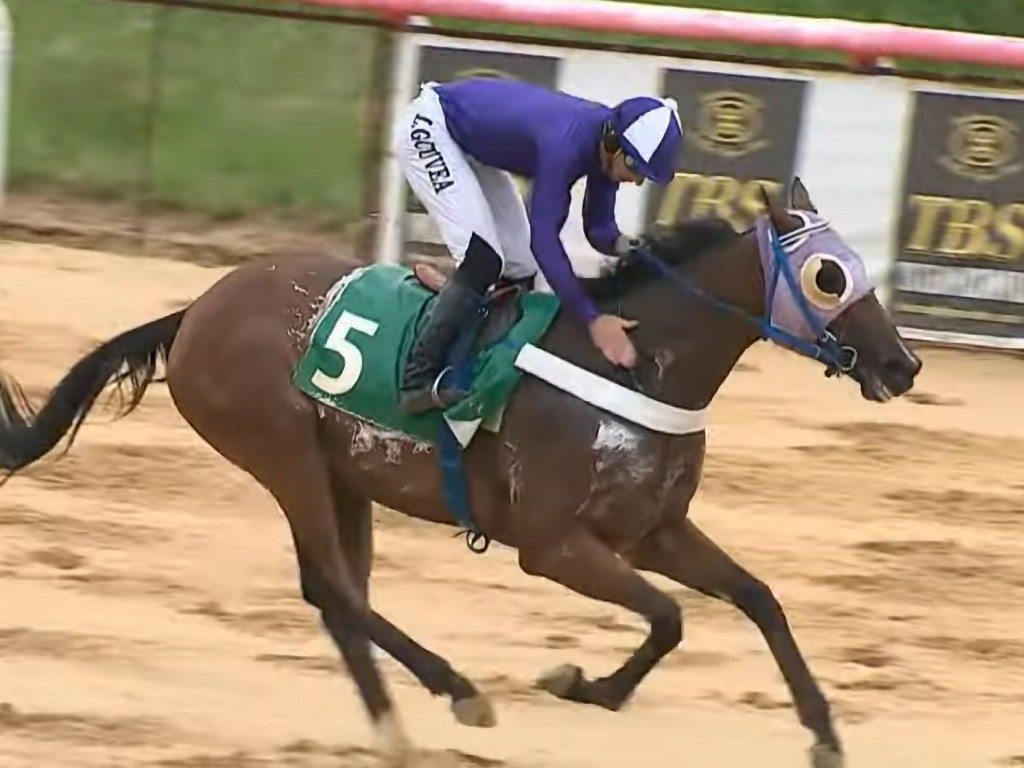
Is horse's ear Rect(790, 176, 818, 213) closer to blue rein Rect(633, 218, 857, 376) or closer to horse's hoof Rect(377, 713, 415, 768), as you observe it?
blue rein Rect(633, 218, 857, 376)

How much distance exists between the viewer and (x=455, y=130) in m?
5.87

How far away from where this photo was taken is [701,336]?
5.57 meters

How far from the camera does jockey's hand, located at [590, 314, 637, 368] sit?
554 cm

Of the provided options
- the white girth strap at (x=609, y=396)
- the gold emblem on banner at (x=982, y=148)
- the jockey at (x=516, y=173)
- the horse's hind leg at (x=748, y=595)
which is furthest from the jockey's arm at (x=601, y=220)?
the gold emblem on banner at (x=982, y=148)

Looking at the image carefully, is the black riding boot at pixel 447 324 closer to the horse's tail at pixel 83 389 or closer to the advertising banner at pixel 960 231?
the horse's tail at pixel 83 389

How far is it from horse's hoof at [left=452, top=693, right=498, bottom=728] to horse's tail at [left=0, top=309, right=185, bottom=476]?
1.33 metres

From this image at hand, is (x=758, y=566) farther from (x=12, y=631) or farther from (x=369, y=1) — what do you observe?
(x=369, y=1)

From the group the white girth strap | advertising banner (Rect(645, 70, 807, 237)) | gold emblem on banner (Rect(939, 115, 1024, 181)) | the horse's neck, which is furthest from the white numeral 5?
gold emblem on banner (Rect(939, 115, 1024, 181))

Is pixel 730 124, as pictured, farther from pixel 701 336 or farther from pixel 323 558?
pixel 701 336

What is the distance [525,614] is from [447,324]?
1788mm

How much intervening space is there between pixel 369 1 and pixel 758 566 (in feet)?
17.3

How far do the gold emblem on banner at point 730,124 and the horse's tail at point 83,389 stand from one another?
5.26 meters

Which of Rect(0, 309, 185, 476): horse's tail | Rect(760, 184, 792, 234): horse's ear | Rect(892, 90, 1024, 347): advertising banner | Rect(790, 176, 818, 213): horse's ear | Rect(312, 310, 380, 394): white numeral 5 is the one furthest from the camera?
Rect(892, 90, 1024, 347): advertising banner

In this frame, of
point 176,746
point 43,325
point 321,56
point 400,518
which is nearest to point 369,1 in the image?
point 321,56
